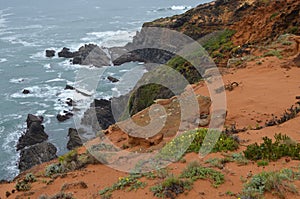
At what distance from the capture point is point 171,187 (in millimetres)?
6945

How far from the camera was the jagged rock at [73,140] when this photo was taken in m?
26.0

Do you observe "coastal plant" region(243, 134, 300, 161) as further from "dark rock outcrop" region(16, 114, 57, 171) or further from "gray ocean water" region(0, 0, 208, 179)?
"gray ocean water" region(0, 0, 208, 179)

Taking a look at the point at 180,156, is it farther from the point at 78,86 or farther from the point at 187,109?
the point at 78,86

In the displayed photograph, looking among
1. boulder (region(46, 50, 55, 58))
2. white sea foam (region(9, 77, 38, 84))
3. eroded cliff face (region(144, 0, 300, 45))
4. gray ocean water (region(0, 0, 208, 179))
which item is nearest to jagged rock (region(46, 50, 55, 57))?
boulder (region(46, 50, 55, 58))

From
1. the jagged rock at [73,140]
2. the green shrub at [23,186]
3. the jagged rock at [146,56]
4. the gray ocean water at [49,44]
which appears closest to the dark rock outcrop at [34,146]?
the gray ocean water at [49,44]

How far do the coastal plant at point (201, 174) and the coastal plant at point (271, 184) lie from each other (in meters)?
0.60

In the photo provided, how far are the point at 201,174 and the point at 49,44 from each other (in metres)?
53.3

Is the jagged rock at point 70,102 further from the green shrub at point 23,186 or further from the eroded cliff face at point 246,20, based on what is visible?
the green shrub at point 23,186

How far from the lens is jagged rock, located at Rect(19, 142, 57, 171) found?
23.5 metres

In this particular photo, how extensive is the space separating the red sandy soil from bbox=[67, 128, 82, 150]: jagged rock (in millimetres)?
12591

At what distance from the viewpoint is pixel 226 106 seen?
42.0 ft

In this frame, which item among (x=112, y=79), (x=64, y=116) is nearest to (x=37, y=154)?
(x=64, y=116)

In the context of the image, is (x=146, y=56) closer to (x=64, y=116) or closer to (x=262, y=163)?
(x=64, y=116)

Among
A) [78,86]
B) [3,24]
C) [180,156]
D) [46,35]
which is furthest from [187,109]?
[3,24]
